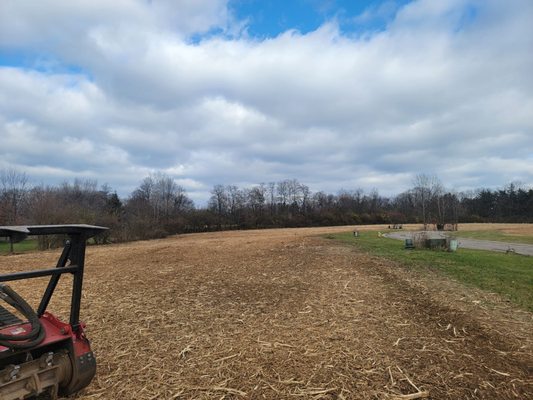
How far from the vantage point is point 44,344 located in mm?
3141

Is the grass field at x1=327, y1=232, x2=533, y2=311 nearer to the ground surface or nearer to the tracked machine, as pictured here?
the ground surface

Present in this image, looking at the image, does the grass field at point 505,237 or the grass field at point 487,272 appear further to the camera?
the grass field at point 505,237

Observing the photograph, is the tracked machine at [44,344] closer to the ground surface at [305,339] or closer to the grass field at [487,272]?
the ground surface at [305,339]

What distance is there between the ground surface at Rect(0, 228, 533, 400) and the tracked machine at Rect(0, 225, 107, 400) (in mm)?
494

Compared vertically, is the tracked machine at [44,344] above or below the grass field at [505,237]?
above

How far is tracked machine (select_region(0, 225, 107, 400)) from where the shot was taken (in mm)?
2891

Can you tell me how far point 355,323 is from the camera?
5789 millimetres

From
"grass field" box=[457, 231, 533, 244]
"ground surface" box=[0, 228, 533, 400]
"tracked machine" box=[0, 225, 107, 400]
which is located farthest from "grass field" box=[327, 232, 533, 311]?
"grass field" box=[457, 231, 533, 244]

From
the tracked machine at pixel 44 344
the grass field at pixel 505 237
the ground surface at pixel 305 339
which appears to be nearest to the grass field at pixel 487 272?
the ground surface at pixel 305 339

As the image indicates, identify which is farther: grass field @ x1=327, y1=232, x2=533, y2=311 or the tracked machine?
→ grass field @ x1=327, y1=232, x2=533, y2=311

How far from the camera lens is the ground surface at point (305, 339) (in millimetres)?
3789

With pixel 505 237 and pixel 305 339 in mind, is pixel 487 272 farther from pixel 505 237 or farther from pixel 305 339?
pixel 505 237

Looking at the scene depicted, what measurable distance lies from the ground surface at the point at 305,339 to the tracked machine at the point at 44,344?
494 millimetres

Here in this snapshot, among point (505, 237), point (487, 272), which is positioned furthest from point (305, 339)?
point (505, 237)
